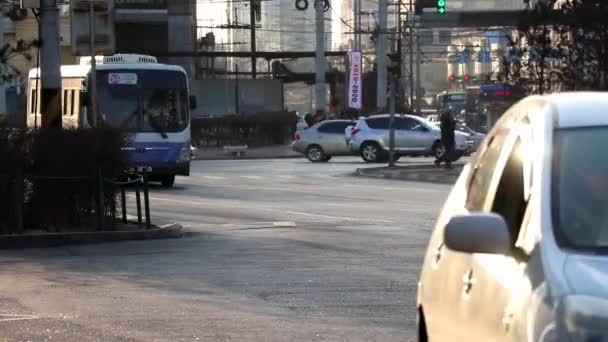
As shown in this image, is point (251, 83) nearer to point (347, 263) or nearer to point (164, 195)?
point (164, 195)

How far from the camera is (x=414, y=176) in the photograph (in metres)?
35.2

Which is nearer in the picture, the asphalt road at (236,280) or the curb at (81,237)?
the asphalt road at (236,280)

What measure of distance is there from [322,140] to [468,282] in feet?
143

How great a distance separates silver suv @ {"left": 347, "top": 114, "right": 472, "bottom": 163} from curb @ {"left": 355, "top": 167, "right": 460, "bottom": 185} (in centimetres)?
765

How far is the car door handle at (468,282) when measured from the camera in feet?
16.9

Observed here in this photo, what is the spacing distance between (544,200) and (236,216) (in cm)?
1773

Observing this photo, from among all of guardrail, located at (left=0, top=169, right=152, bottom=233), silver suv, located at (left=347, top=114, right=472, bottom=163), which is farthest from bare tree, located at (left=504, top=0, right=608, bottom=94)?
guardrail, located at (left=0, top=169, right=152, bottom=233)

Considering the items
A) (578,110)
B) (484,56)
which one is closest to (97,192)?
(578,110)

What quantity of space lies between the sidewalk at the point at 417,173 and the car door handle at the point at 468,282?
27.4 metres

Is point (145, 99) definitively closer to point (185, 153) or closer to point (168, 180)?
point (185, 153)

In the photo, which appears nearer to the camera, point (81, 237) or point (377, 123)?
point (81, 237)

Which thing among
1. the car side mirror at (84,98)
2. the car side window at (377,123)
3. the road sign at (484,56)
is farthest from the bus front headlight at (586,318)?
the road sign at (484,56)

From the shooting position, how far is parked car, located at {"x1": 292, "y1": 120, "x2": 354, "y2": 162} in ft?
159

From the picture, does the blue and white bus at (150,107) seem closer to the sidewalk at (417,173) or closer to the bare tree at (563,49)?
the sidewalk at (417,173)
